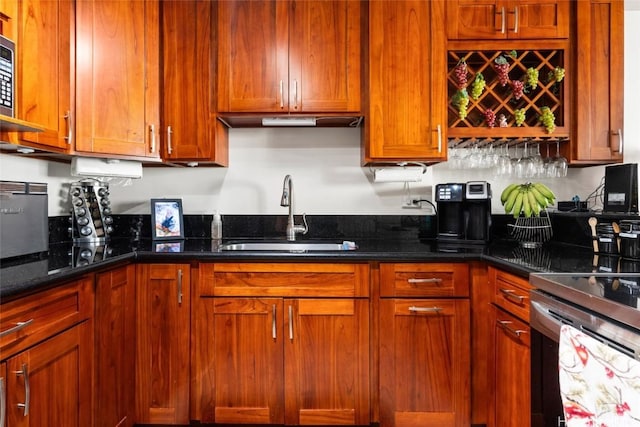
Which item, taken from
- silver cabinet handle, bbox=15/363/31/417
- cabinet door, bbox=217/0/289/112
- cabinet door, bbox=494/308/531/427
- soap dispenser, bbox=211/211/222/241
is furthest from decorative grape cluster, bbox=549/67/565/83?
silver cabinet handle, bbox=15/363/31/417

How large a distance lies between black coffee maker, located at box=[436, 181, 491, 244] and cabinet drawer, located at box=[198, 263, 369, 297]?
0.69 metres

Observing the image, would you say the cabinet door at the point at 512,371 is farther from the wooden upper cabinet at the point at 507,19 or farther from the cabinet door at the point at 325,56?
the wooden upper cabinet at the point at 507,19

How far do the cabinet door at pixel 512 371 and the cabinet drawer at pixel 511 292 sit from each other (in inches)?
1.5

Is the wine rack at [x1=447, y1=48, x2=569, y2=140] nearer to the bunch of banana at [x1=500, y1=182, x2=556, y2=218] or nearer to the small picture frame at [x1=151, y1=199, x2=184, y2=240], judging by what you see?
the bunch of banana at [x1=500, y1=182, x2=556, y2=218]

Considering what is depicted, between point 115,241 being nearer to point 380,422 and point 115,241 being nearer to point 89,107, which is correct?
point 89,107

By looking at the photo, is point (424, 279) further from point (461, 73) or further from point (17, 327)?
point (17, 327)

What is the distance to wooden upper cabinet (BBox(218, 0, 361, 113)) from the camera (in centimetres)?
210

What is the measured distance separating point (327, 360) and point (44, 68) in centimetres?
174

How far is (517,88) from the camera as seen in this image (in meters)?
2.10

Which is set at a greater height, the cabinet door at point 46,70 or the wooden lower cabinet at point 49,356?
the cabinet door at point 46,70

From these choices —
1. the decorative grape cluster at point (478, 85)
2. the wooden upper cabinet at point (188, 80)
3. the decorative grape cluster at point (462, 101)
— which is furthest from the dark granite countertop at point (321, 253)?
the decorative grape cluster at point (478, 85)

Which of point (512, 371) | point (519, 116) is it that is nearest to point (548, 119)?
point (519, 116)

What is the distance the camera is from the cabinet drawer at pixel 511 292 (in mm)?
1514

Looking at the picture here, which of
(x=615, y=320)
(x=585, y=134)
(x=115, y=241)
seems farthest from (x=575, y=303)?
(x=115, y=241)
